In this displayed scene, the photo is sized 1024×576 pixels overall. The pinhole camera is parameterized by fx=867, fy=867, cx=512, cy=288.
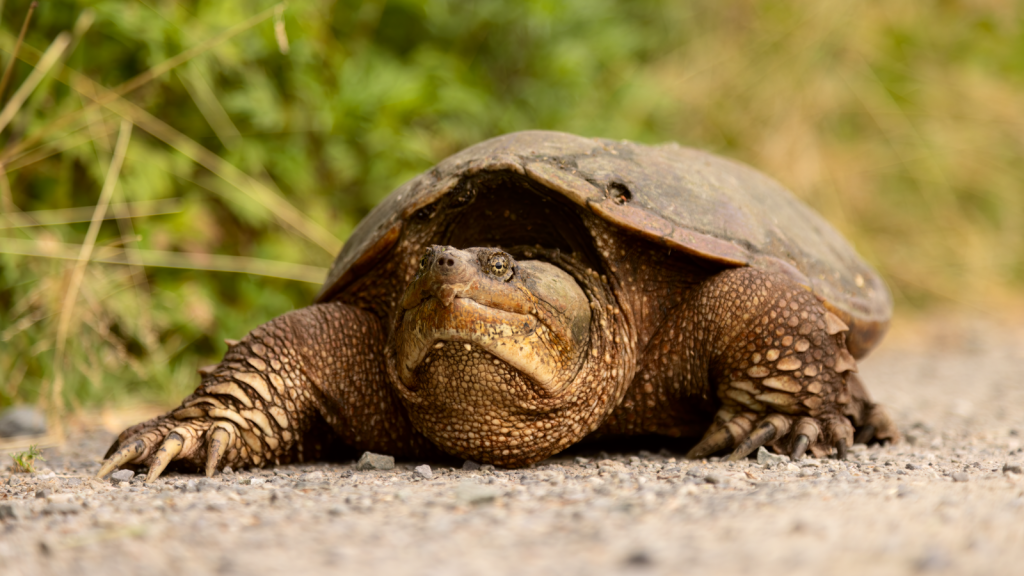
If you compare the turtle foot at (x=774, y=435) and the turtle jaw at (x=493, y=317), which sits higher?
the turtle jaw at (x=493, y=317)

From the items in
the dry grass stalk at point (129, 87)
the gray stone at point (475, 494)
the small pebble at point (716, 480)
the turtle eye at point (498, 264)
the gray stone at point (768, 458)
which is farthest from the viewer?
the dry grass stalk at point (129, 87)

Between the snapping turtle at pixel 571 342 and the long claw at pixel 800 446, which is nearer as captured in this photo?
the snapping turtle at pixel 571 342

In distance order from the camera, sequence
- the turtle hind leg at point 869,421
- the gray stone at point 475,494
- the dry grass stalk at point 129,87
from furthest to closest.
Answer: the dry grass stalk at point 129,87 < the turtle hind leg at point 869,421 < the gray stone at point 475,494

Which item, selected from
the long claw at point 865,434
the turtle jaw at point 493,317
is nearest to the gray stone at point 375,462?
the turtle jaw at point 493,317

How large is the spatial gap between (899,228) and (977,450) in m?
5.69

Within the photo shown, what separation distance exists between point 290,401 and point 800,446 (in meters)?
1.51

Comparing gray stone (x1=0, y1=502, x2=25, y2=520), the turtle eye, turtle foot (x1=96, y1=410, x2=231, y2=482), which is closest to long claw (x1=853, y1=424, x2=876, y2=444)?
the turtle eye

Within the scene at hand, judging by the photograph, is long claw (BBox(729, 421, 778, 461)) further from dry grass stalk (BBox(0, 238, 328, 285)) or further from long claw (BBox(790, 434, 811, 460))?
dry grass stalk (BBox(0, 238, 328, 285))

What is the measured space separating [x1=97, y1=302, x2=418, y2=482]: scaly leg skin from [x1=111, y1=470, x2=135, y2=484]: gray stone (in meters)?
0.04

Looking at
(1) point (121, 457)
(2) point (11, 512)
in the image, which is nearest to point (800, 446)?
(1) point (121, 457)

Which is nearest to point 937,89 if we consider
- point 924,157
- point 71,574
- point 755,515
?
point 924,157

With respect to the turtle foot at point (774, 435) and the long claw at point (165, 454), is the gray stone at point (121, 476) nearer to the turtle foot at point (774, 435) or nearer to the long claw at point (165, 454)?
the long claw at point (165, 454)

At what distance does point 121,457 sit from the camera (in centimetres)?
234

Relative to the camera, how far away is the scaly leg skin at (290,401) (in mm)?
2482
